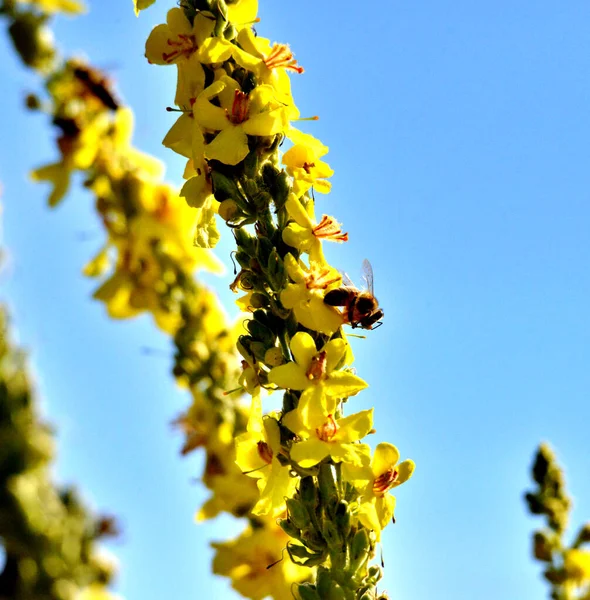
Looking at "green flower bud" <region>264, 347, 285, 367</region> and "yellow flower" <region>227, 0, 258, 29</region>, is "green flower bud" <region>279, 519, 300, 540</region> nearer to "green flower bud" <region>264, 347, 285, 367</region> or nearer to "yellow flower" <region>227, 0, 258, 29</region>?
"green flower bud" <region>264, 347, 285, 367</region>

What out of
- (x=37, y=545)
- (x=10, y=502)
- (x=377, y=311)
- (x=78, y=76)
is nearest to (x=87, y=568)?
(x=37, y=545)

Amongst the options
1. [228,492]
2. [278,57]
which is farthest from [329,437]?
[228,492]

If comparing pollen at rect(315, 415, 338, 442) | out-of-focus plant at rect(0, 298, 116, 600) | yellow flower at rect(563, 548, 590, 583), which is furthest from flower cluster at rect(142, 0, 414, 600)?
yellow flower at rect(563, 548, 590, 583)

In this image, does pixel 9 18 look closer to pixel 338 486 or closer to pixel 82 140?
pixel 82 140

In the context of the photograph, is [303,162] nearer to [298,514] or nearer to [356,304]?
[356,304]

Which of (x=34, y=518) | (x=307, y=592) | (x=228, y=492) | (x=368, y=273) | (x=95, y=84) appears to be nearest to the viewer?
(x=307, y=592)

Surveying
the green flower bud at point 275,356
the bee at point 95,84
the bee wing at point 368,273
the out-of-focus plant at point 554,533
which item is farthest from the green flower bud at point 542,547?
the bee at point 95,84
